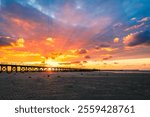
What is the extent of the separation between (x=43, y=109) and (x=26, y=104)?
9.13ft

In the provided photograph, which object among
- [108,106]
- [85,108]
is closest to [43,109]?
[85,108]

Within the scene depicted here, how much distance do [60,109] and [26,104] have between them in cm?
411

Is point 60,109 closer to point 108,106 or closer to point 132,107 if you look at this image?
point 108,106

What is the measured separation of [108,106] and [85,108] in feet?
8.96

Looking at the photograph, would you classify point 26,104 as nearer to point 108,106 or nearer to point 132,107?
point 108,106

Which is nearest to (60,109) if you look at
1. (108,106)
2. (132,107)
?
(108,106)

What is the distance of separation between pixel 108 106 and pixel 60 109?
568 centimetres

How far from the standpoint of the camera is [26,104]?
99.4ft

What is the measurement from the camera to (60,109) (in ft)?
98.7

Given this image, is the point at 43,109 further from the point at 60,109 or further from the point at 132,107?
the point at 132,107

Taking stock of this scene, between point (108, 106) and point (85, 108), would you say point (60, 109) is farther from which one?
point (108, 106)

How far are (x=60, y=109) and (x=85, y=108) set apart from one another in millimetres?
2972

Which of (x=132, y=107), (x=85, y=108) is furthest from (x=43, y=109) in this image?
(x=132, y=107)

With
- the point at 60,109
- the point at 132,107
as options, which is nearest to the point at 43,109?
the point at 60,109
